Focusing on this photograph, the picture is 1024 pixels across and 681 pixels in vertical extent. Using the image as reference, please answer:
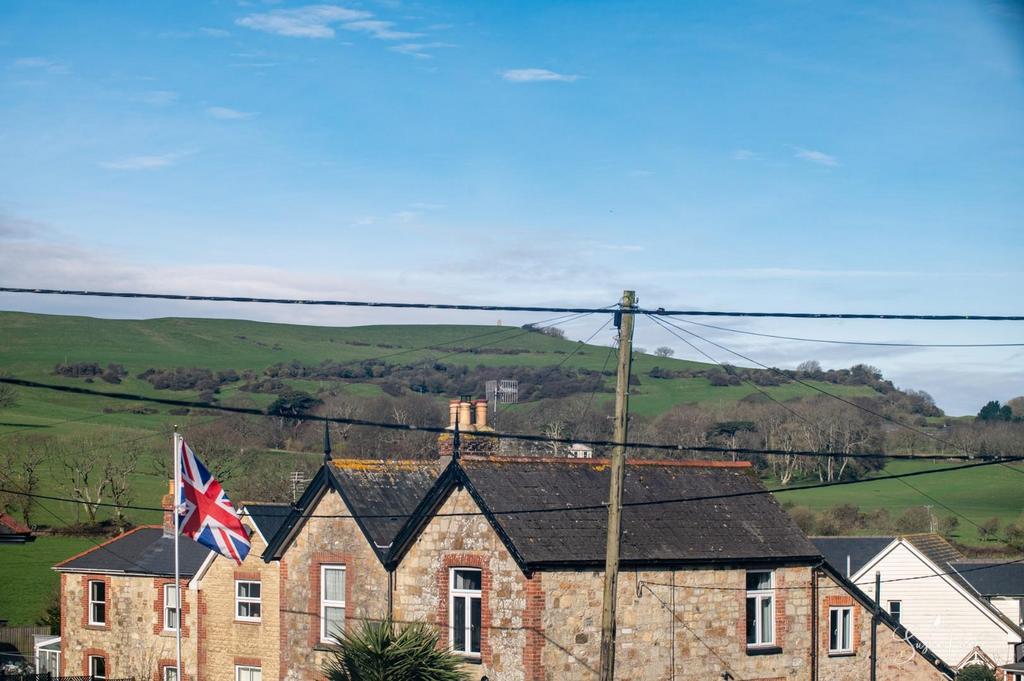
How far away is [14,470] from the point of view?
86.3 meters

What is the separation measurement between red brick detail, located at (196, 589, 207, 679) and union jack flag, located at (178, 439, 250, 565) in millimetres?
8394

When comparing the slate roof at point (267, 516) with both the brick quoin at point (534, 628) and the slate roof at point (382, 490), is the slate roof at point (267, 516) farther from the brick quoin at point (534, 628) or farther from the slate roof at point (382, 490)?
the brick quoin at point (534, 628)

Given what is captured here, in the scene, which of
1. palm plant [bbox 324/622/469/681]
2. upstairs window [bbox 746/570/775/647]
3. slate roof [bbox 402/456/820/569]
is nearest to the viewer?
palm plant [bbox 324/622/469/681]

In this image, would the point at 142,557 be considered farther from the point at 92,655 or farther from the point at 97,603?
the point at 92,655

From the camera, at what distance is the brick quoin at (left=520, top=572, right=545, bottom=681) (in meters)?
25.2

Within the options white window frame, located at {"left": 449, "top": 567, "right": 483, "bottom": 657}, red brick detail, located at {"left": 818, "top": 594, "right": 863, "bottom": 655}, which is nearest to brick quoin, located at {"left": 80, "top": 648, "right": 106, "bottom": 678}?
white window frame, located at {"left": 449, "top": 567, "right": 483, "bottom": 657}

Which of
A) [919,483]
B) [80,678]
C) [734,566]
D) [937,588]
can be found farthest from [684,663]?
[919,483]

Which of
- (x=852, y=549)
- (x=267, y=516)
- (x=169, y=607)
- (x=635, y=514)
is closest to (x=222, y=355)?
Result: (x=852, y=549)

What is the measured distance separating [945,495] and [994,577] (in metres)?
40.6

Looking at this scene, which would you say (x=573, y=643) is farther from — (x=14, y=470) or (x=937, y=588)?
(x=14, y=470)

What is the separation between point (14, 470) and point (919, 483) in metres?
69.4

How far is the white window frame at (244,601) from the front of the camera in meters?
34.0

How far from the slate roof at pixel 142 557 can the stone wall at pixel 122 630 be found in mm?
300

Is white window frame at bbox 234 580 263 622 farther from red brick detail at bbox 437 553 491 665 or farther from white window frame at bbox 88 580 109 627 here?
red brick detail at bbox 437 553 491 665
